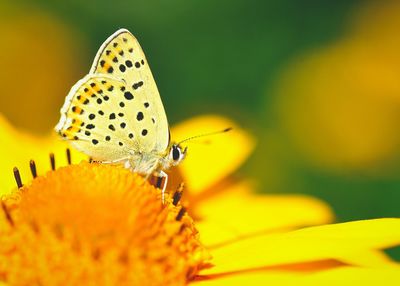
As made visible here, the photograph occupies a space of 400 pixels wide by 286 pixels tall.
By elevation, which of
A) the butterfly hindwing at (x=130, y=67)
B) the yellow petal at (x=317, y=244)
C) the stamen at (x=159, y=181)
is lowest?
the yellow petal at (x=317, y=244)

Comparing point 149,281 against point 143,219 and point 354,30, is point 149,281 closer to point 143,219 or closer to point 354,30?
point 143,219

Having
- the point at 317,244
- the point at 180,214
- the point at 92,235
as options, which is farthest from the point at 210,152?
the point at 92,235

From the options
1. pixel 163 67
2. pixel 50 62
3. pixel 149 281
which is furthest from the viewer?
pixel 50 62

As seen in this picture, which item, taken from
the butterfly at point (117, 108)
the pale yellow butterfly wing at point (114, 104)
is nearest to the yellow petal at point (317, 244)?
the butterfly at point (117, 108)

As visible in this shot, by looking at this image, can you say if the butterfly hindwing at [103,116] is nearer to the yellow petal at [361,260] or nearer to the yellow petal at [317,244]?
the yellow petal at [317,244]

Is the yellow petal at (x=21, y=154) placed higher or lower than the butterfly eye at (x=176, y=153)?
higher

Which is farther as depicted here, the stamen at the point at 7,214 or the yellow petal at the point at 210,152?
the yellow petal at the point at 210,152

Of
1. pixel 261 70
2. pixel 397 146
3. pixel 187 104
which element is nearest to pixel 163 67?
pixel 187 104

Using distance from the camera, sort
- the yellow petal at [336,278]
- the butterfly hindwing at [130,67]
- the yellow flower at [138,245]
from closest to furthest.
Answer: the yellow petal at [336,278], the yellow flower at [138,245], the butterfly hindwing at [130,67]
